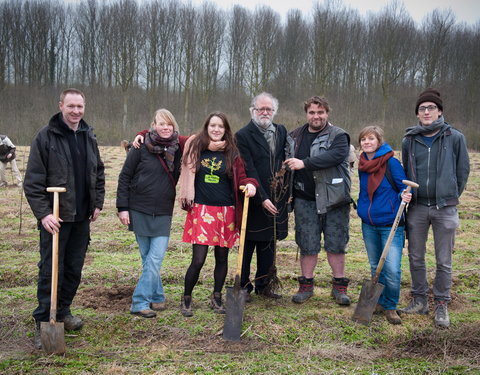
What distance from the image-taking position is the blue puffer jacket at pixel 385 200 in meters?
4.56

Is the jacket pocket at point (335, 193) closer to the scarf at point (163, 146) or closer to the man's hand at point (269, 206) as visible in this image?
the man's hand at point (269, 206)

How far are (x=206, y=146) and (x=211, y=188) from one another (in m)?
0.41

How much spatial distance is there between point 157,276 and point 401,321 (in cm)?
248

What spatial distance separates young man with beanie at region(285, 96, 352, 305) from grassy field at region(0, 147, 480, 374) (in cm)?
56

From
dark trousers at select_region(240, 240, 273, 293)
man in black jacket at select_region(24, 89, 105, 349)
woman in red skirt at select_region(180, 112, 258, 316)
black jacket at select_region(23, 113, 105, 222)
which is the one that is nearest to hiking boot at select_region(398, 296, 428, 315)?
dark trousers at select_region(240, 240, 273, 293)

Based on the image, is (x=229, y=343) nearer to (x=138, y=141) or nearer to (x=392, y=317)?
(x=392, y=317)

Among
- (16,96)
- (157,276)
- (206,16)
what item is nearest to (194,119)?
(206,16)

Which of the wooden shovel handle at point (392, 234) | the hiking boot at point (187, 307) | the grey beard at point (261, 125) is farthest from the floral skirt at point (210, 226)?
the wooden shovel handle at point (392, 234)

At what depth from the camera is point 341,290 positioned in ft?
16.5

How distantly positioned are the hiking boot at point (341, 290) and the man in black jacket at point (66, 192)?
2.64 metres

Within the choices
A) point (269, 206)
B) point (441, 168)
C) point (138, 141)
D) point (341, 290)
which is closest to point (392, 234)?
point (441, 168)

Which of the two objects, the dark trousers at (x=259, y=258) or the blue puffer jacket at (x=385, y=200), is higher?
the blue puffer jacket at (x=385, y=200)

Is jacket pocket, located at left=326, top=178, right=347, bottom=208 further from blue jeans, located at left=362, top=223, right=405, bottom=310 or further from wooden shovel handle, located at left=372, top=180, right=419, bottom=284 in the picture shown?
wooden shovel handle, located at left=372, top=180, right=419, bottom=284

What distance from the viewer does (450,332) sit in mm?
4320
